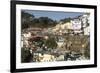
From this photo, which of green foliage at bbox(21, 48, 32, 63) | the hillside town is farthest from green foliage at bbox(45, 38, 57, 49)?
green foliage at bbox(21, 48, 32, 63)

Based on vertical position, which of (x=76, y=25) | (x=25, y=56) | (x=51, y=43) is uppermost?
(x=76, y=25)

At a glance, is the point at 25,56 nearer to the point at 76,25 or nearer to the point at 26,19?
the point at 26,19

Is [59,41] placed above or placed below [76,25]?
below

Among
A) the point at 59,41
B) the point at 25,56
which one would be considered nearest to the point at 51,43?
the point at 59,41

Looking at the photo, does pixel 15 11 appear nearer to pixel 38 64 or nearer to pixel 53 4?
pixel 53 4

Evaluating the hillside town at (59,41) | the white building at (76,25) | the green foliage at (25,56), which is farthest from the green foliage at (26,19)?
the white building at (76,25)

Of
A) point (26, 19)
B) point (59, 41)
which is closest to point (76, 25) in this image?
point (59, 41)

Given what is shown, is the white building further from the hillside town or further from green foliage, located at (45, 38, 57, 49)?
green foliage, located at (45, 38, 57, 49)

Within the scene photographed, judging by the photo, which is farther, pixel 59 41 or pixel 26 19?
pixel 59 41
